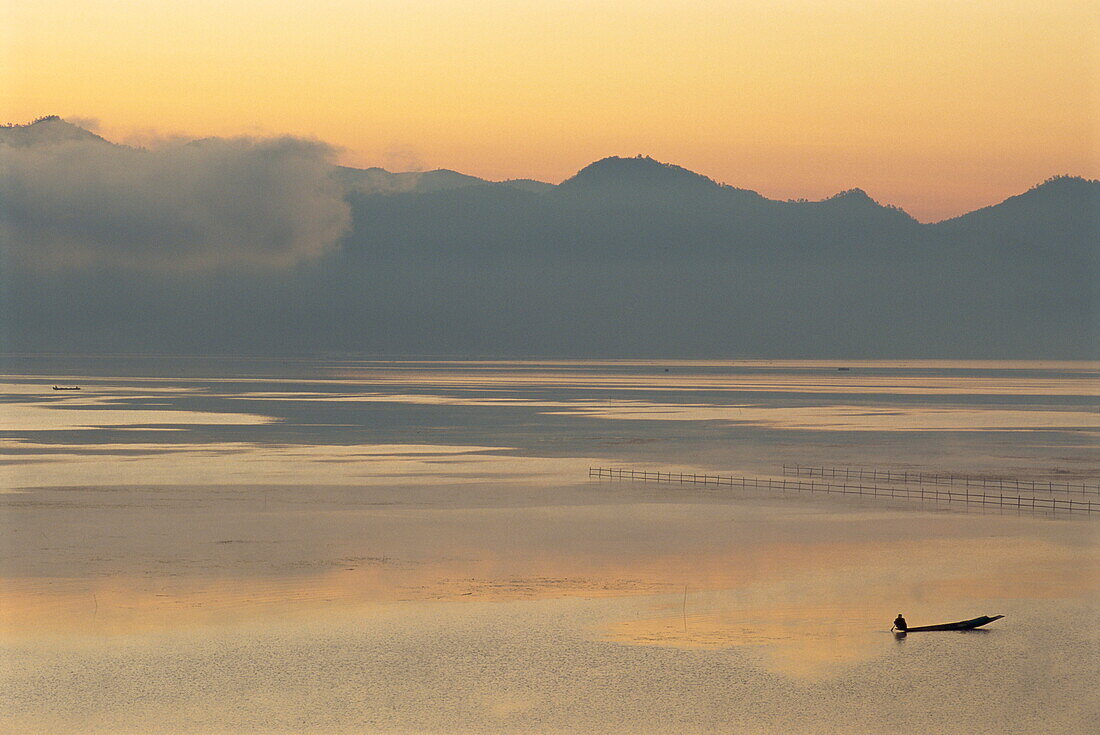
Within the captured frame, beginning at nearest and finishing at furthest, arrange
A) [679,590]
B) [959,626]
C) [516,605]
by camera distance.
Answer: [959,626] → [516,605] → [679,590]

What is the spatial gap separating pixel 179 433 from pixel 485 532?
257ft

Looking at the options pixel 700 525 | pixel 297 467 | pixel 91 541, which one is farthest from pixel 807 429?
pixel 91 541

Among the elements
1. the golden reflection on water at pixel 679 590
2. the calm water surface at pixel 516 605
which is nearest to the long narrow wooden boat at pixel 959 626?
the calm water surface at pixel 516 605

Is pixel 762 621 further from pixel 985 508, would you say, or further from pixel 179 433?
pixel 179 433

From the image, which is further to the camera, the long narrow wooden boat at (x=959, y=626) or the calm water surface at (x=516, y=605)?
the long narrow wooden boat at (x=959, y=626)

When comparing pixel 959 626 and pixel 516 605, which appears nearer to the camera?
pixel 959 626

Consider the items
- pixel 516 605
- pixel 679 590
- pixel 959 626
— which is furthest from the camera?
pixel 679 590

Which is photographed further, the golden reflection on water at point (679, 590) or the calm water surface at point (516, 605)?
the golden reflection on water at point (679, 590)

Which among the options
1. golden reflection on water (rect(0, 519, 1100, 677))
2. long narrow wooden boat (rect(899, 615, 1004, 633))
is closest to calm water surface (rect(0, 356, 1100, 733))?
golden reflection on water (rect(0, 519, 1100, 677))

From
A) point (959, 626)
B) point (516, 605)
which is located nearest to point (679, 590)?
point (516, 605)

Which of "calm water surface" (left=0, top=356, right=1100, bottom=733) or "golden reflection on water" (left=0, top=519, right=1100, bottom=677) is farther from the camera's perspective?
"golden reflection on water" (left=0, top=519, right=1100, bottom=677)

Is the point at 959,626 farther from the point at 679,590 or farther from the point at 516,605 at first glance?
the point at 516,605

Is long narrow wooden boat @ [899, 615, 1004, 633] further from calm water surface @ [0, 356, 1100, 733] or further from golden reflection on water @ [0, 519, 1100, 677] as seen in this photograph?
golden reflection on water @ [0, 519, 1100, 677]

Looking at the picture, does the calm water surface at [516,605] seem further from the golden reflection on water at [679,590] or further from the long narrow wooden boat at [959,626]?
the long narrow wooden boat at [959,626]
